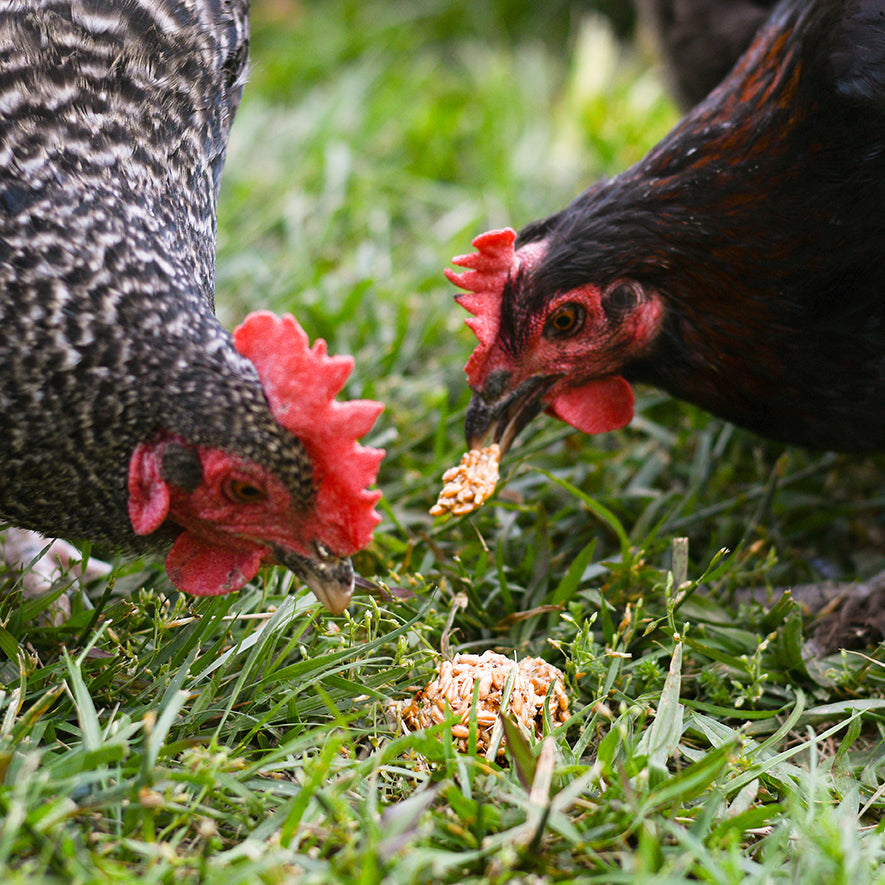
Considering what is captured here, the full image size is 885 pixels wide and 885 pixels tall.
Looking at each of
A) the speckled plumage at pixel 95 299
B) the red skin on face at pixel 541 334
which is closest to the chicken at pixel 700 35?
the red skin on face at pixel 541 334

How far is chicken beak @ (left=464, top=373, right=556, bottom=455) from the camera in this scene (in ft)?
7.82

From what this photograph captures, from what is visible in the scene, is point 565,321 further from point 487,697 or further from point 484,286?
point 487,697

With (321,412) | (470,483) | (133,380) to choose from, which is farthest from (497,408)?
(133,380)

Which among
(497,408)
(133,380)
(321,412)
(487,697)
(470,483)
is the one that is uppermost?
(133,380)

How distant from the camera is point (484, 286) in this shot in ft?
7.60

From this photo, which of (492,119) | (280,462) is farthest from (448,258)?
(280,462)

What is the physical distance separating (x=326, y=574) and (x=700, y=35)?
8.22 feet

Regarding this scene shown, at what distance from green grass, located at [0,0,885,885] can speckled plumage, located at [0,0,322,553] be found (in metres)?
0.37

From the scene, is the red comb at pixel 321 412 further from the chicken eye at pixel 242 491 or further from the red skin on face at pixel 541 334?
the red skin on face at pixel 541 334

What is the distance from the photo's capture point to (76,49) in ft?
6.43

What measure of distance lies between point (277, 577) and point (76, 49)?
126 cm

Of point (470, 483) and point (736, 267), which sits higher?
point (736, 267)

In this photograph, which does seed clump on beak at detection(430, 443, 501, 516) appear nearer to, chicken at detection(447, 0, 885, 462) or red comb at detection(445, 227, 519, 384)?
chicken at detection(447, 0, 885, 462)

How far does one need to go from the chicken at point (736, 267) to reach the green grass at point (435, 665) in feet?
1.18
